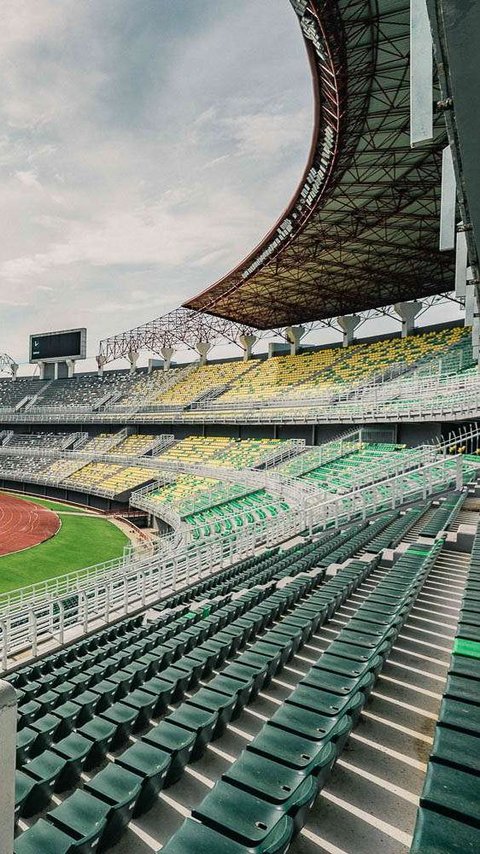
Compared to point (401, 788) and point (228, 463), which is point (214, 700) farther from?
point (228, 463)

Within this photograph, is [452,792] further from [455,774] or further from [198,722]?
[198,722]

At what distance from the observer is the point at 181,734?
4973 mm

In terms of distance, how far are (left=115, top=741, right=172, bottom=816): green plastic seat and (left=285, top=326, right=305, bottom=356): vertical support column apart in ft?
160

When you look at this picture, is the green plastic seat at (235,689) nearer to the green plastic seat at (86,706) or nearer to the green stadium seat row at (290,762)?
the green stadium seat row at (290,762)

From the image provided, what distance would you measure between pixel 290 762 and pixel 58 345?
71.2 meters

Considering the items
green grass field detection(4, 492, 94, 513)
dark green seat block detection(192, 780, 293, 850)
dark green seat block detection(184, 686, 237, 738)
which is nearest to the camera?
dark green seat block detection(192, 780, 293, 850)

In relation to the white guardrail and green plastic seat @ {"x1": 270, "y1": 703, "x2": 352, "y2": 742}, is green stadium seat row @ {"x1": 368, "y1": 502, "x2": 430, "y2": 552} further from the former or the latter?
green plastic seat @ {"x1": 270, "y1": 703, "x2": 352, "y2": 742}

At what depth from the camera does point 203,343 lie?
57969 mm

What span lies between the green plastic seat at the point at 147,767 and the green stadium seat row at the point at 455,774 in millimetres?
2260

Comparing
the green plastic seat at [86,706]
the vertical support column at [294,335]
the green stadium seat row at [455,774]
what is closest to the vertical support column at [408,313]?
the vertical support column at [294,335]

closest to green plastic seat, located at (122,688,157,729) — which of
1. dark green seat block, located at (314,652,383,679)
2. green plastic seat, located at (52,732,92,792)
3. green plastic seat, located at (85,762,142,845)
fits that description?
green plastic seat, located at (52,732,92,792)

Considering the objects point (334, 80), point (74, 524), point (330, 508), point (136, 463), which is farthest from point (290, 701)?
point (136, 463)

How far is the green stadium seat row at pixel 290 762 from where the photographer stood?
3.30 metres

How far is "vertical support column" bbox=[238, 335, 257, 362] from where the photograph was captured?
180ft
